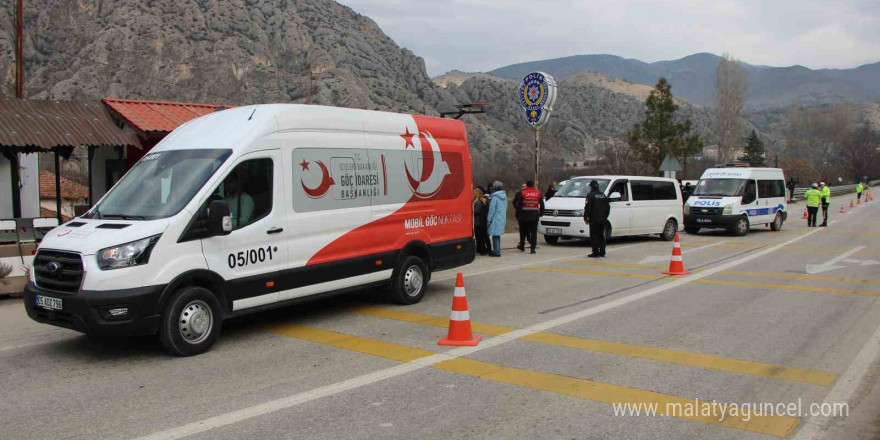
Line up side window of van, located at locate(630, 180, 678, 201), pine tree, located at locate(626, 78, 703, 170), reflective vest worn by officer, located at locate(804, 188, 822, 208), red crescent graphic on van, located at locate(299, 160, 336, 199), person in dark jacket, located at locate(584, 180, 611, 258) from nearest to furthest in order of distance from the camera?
red crescent graphic on van, located at locate(299, 160, 336, 199), person in dark jacket, located at locate(584, 180, 611, 258), side window of van, located at locate(630, 180, 678, 201), reflective vest worn by officer, located at locate(804, 188, 822, 208), pine tree, located at locate(626, 78, 703, 170)

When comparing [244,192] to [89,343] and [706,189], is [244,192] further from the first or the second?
[706,189]

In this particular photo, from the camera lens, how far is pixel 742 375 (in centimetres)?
605

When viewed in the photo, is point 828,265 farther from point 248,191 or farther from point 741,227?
point 248,191

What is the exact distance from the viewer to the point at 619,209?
60.8 feet

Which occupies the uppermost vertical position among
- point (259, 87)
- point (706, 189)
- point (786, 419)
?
point (259, 87)

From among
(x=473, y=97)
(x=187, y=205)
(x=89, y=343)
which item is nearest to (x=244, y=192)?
(x=187, y=205)

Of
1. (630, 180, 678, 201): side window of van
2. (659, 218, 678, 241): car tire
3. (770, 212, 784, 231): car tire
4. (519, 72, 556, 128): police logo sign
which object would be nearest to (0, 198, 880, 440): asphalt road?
(630, 180, 678, 201): side window of van

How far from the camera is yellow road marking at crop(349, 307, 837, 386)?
605cm

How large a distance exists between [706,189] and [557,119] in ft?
347

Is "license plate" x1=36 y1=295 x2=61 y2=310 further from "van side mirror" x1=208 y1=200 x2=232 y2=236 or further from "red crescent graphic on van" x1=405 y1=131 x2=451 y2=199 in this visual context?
"red crescent graphic on van" x1=405 y1=131 x2=451 y2=199

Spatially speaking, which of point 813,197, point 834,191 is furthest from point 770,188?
point 834,191

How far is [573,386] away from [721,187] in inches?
738

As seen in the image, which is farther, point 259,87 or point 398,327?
point 259,87

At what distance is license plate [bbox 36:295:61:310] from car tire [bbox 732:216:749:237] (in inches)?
783
